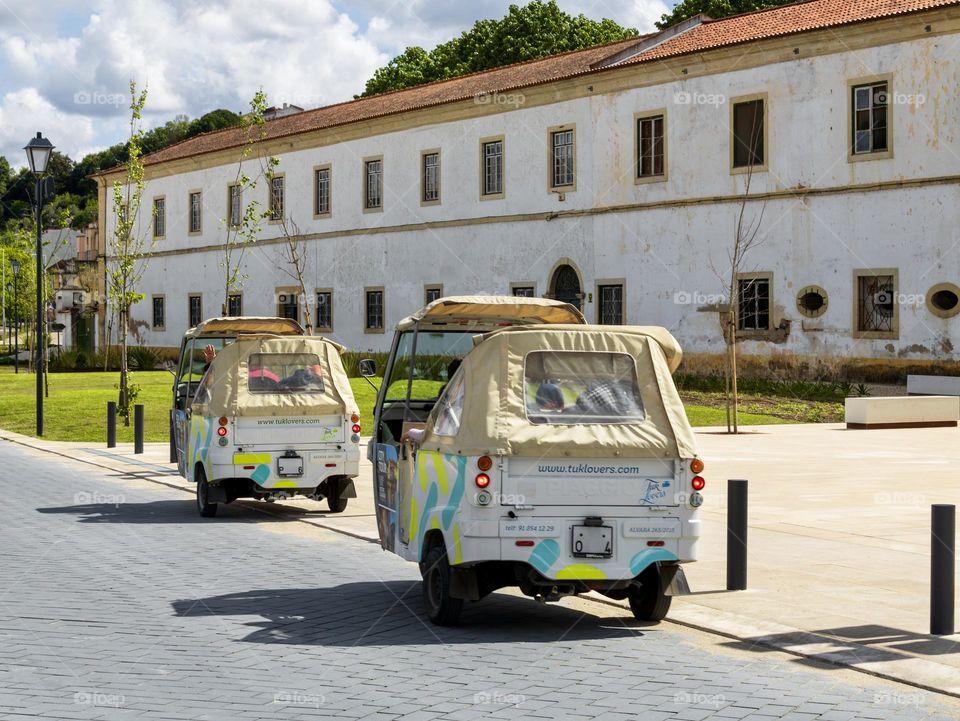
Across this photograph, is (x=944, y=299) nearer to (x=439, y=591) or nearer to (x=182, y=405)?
(x=182, y=405)

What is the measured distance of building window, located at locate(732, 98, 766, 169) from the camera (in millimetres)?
38000

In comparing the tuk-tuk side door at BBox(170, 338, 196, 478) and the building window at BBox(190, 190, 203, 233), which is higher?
the building window at BBox(190, 190, 203, 233)

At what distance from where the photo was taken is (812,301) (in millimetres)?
36688

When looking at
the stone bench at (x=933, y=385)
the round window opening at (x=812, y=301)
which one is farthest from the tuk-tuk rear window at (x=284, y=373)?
the round window opening at (x=812, y=301)

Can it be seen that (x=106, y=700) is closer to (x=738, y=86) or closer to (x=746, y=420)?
(x=746, y=420)

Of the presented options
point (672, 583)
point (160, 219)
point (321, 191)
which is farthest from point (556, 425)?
point (160, 219)

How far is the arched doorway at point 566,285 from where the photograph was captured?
4297 centimetres

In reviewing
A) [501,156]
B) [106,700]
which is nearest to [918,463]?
[106,700]

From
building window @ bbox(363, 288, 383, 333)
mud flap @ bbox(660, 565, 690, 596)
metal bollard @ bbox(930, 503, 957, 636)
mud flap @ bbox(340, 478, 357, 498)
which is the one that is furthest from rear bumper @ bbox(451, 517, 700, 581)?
building window @ bbox(363, 288, 383, 333)

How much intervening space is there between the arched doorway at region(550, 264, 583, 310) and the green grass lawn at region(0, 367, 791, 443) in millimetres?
6838

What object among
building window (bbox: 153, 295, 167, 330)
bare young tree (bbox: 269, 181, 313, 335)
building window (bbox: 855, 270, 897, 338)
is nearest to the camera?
building window (bbox: 855, 270, 897, 338)

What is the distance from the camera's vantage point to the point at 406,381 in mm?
11602

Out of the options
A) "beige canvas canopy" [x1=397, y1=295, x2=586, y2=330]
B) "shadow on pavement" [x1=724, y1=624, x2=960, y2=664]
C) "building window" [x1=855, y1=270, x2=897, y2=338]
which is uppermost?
"building window" [x1=855, y1=270, x2=897, y2=338]

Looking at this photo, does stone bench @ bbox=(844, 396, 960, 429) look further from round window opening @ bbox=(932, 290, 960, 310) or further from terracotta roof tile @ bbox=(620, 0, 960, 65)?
terracotta roof tile @ bbox=(620, 0, 960, 65)
